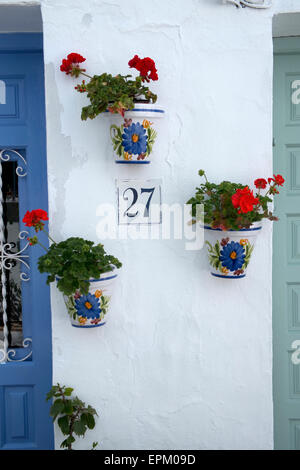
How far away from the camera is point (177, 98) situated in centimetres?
231

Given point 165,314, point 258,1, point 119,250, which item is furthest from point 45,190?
point 258,1

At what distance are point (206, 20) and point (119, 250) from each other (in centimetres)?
117

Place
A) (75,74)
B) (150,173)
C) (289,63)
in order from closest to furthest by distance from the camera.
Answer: (75,74), (150,173), (289,63)

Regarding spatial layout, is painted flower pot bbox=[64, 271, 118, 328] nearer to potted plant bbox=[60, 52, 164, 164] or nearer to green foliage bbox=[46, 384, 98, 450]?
green foliage bbox=[46, 384, 98, 450]

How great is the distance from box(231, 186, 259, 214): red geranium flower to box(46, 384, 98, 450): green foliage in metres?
1.19

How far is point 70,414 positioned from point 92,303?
1.85 ft

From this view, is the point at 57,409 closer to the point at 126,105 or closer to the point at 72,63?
the point at 126,105

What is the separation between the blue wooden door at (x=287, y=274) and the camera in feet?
8.51

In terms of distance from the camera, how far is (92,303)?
2141mm

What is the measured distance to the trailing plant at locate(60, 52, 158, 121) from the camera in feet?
6.76

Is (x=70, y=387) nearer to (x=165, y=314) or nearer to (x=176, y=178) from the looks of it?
(x=165, y=314)

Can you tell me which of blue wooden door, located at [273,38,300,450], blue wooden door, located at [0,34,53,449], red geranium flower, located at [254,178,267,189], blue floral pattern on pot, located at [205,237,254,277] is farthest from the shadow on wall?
blue wooden door, located at [0,34,53,449]

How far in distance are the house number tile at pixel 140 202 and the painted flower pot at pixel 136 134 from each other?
6.5 inches

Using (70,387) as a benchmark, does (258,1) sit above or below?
above
